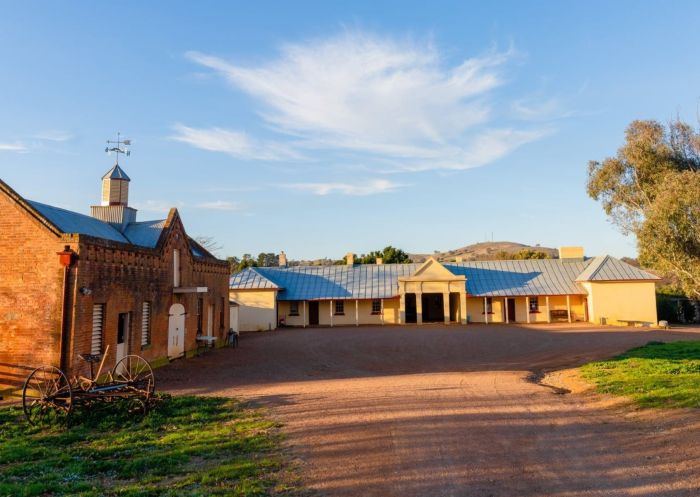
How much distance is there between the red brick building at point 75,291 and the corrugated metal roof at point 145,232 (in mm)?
121

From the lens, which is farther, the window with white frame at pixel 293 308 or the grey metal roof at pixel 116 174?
the window with white frame at pixel 293 308

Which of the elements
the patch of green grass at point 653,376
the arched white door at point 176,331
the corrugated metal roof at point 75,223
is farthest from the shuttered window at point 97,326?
the patch of green grass at point 653,376

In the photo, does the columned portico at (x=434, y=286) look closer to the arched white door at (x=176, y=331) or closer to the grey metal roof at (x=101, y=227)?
the arched white door at (x=176, y=331)

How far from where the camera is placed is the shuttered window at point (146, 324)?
55.0ft

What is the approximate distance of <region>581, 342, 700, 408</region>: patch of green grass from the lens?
35.5 ft

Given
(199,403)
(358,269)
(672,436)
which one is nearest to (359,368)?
(199,403)

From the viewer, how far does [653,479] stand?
647 centimetres

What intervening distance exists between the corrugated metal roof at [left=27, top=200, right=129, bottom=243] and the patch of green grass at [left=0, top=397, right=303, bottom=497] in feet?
20.4

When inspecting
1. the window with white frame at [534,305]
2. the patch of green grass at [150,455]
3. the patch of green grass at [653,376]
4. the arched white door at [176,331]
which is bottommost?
the patch of green grass at [150,455]

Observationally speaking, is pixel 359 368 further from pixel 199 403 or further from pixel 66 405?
pixel 66 405

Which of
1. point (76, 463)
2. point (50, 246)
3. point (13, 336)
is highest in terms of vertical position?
point (50, 246)

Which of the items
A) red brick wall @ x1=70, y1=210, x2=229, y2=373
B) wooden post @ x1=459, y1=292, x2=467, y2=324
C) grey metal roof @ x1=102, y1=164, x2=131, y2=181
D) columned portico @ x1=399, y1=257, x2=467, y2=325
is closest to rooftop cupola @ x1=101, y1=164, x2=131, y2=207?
grey metal roof @ x1=102, y1=164, x2=131, y2=181

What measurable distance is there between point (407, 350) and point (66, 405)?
14.9 metres

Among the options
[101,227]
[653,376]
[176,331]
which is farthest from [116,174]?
[653,376]
